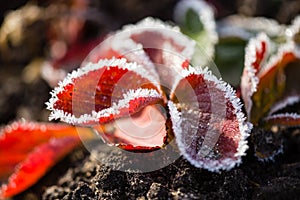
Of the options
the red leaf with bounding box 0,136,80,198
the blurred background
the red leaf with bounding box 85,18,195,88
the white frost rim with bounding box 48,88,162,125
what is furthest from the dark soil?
the blurred background

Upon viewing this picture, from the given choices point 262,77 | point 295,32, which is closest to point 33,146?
point 262,77

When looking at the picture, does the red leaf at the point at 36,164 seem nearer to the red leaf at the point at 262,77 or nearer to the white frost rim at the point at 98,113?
the white frost rim at the point at 98,113

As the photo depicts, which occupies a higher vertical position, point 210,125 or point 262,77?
point 262,77

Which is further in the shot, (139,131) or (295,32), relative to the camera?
(295,32)

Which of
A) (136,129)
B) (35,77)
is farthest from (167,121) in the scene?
(35,77)

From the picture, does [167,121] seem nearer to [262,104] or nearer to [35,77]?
[262,104]

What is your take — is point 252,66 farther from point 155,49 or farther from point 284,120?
point 155,49

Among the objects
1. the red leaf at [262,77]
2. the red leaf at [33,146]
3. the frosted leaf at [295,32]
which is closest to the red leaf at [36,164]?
Answer: the red leaf at [33,146]
